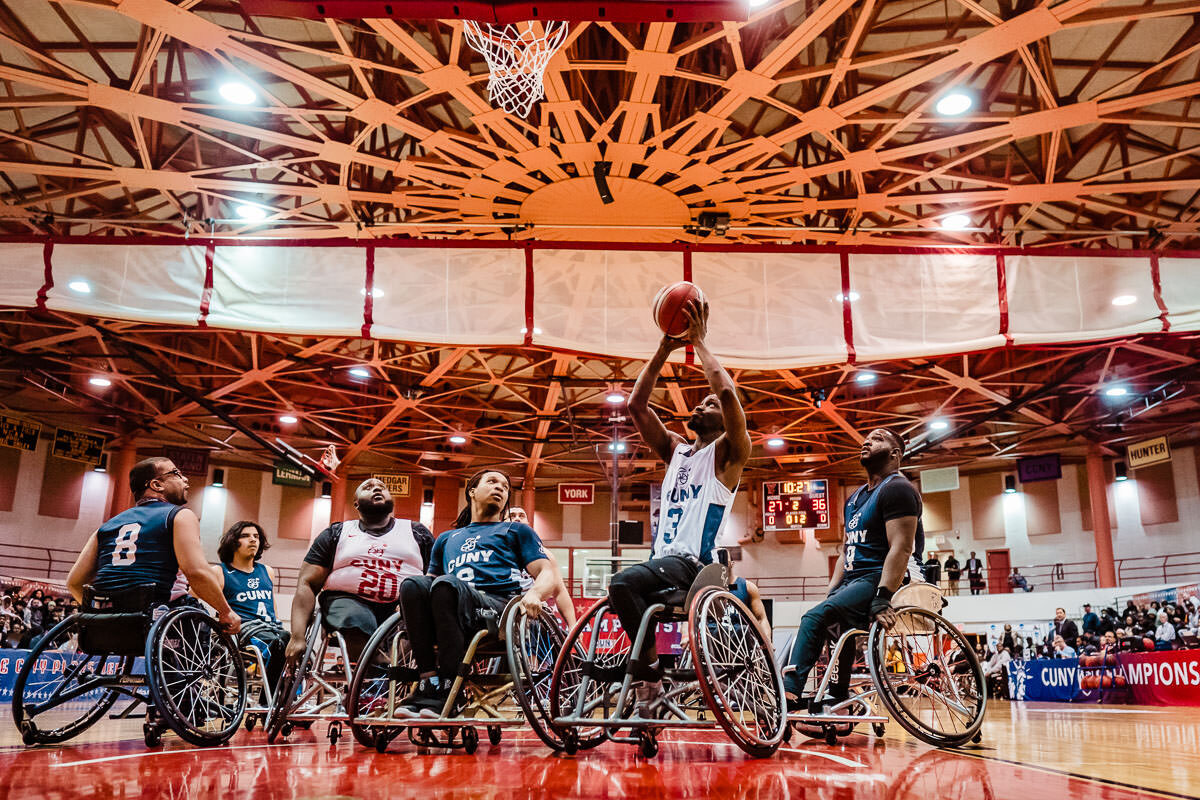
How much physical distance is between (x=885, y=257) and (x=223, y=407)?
19.5 metres

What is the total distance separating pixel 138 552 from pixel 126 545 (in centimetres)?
9

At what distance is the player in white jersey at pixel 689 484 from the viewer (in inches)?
143

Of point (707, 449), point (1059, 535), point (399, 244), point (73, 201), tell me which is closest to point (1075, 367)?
Result: point (1059, 535)

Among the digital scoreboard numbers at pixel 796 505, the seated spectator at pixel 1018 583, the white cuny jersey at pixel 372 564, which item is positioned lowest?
the seated spectator at pixel 1018 583

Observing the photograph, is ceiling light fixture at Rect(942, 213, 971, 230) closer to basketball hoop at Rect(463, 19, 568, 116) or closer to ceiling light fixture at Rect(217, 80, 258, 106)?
basketball hoop at Rect(463, 19, 568, 116)

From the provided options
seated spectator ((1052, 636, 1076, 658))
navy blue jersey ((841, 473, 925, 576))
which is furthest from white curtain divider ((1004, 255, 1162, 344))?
seated spectator ((1052, 636, 1076, 658))

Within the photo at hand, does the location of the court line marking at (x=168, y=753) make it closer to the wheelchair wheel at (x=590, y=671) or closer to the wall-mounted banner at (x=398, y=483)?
the wheelchair wheel at (x=590, y=671)

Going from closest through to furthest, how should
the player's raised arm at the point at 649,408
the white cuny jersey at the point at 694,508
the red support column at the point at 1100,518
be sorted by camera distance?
the white cuny jersey at the point at 694,508, the player's raised arm at the point at 649,408, the red support column at the point at 1100,518

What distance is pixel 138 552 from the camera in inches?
182

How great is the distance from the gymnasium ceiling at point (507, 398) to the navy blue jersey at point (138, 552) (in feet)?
37.9

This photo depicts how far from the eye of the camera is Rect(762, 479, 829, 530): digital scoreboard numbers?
24.6m

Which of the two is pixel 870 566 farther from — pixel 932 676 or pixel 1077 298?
pixel 1077 298

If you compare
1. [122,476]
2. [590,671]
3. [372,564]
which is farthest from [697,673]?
[122,476]

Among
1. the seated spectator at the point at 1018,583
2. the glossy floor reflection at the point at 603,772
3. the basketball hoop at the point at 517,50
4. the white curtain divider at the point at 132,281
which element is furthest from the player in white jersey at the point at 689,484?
the seated spectator at the point at 1018,583
